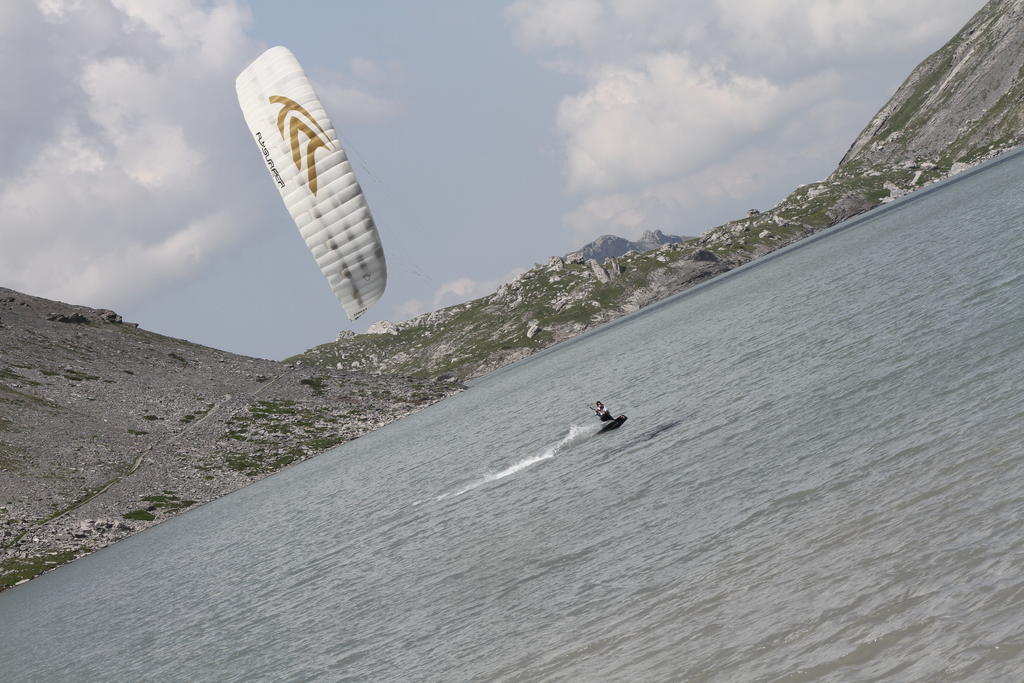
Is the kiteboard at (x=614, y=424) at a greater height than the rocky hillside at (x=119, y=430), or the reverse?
the rocky hillside at (x=119, y=430)

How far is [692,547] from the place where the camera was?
89.9ft

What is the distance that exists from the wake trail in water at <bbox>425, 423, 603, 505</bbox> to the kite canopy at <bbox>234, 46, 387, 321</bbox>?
21285 mm

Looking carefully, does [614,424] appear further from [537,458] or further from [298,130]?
[298,130]

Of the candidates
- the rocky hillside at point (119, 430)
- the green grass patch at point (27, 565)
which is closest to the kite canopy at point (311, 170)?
the green grass patch at point (27, 565)

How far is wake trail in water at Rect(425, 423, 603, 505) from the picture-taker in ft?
194

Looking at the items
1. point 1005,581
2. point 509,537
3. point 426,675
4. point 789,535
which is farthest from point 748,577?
point 509,537

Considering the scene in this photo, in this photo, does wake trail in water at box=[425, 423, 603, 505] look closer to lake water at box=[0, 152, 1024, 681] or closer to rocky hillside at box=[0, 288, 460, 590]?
lake water at box=[0, 152, 1024, 681]

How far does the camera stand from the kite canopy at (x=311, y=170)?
40.9 meters

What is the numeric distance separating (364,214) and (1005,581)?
105 ft

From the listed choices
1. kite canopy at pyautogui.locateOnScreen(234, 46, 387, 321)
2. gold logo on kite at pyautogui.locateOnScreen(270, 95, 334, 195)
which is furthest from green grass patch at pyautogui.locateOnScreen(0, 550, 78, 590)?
gold logo on kite at pyautogui.locateOnScreen(270, 95, 334, 195)

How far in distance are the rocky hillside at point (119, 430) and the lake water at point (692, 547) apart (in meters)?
38.7

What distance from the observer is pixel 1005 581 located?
57.5ft

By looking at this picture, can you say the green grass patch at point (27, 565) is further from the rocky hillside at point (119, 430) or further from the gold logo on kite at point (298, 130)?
the gold logo on kite at point (298, 130)

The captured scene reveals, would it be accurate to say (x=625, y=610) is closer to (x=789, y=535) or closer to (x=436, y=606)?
(x=789, y=535)
